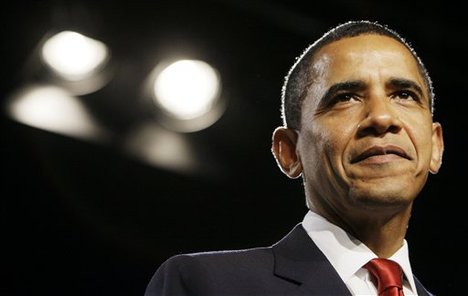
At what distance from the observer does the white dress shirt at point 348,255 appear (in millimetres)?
1664

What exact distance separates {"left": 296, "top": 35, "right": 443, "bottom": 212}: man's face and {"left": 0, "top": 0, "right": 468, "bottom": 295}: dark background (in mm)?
1139

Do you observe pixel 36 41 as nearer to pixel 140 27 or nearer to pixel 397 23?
pixel 140 27

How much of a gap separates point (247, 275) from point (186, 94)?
5.36 feet

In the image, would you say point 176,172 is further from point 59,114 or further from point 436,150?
point 436,150

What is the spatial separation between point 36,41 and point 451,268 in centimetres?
189

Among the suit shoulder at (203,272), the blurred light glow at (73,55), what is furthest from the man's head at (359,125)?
the blurred light glow at (73,55)

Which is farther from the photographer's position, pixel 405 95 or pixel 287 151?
pixel 287 151

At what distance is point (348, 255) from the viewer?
5.63 ft

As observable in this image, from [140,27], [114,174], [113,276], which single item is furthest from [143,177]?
[140,27]

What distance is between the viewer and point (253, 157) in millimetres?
3223

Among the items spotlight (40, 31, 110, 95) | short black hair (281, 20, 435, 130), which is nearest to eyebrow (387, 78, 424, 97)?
short black hair (281, 20, 435, 130)

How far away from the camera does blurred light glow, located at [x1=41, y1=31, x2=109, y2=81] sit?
2984mm

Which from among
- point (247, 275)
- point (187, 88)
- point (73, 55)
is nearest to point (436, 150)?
point (247, 275)

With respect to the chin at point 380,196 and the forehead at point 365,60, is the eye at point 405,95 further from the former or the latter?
the chin at point 380,196
